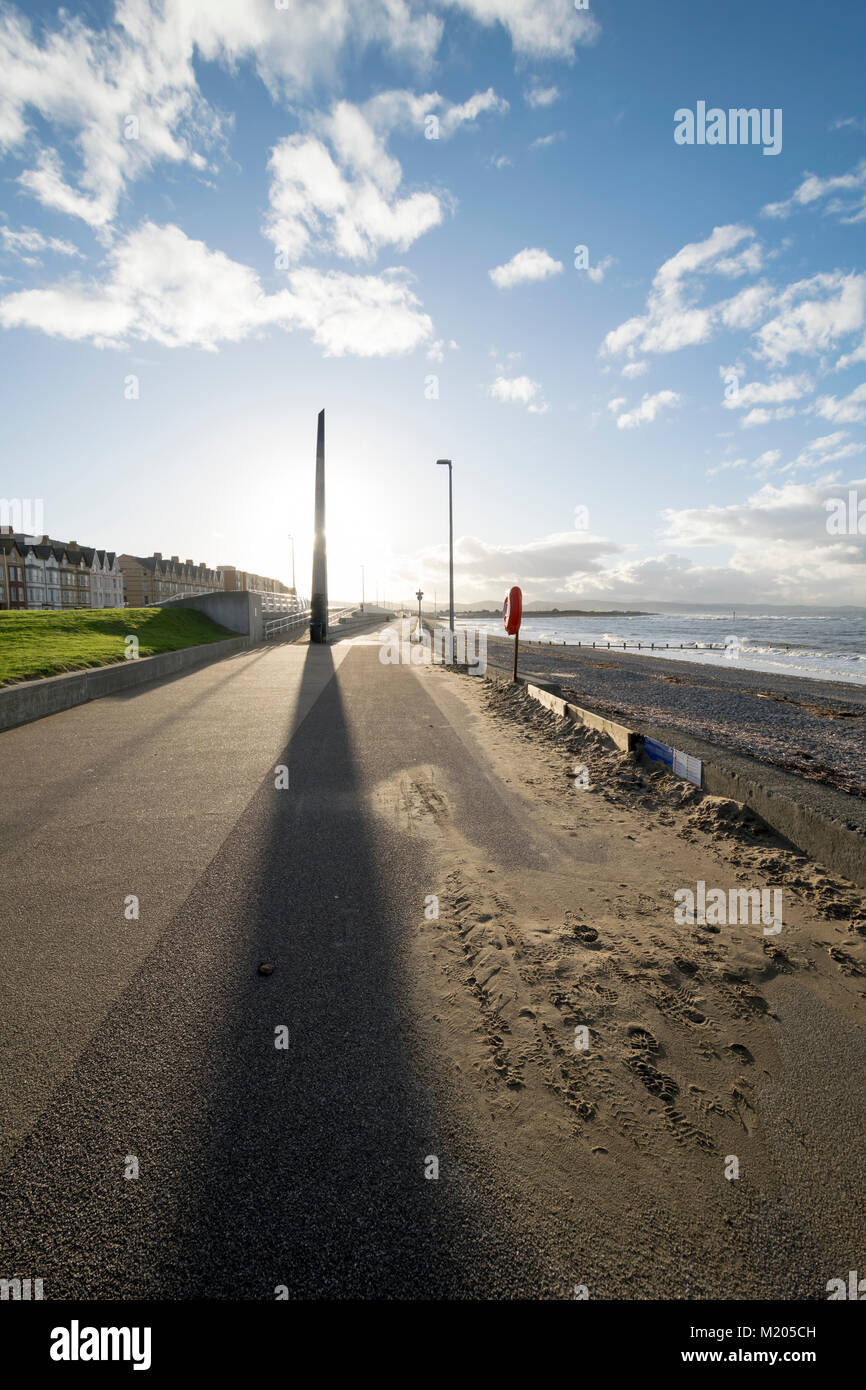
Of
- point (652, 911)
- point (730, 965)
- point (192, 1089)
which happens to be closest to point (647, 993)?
point (730, 965)

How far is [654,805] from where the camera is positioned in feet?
19.9

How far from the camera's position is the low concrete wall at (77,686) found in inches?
369

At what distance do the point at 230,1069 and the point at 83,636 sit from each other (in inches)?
698

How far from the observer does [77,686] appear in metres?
11.2

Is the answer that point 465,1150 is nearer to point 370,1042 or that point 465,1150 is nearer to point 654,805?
point 370,1042

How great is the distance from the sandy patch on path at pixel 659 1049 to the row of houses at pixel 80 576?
187ft

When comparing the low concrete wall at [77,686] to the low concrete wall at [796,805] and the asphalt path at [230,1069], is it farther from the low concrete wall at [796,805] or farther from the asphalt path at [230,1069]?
the low concrete wall at [796,805]

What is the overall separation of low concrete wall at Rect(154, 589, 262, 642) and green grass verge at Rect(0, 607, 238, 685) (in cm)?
84

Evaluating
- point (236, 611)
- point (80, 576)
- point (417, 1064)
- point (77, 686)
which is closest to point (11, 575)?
point (80, 576)

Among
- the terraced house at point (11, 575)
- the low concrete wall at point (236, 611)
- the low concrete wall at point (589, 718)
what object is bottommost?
the low concrete wall at point (589, 718)

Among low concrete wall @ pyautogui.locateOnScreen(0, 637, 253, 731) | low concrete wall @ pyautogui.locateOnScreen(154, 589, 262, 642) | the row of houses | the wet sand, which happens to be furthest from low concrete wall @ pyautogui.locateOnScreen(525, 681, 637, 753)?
the row of houses

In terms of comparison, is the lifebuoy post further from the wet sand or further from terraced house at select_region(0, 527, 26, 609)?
terraced house at select_region(0, 527, 26, 609)

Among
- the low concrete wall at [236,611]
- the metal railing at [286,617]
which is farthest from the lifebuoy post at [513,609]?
the metal railing at [286,617]

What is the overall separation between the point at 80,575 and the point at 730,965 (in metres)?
96.4
